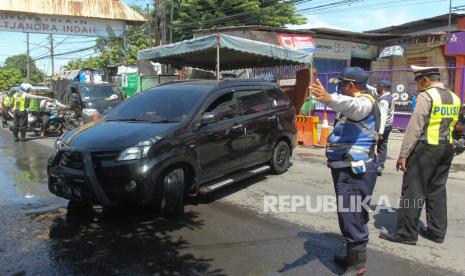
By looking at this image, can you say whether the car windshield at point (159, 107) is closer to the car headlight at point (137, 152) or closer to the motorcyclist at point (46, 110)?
the car headlight at point (137, 152)

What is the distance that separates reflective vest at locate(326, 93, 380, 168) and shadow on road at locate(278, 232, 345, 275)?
1003 mm

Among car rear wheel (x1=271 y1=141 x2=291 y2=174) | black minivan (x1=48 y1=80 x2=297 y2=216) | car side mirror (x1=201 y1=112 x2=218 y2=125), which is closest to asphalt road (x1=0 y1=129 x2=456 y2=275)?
black minivan (x1=48 y1=80 x2=297 y2=216)

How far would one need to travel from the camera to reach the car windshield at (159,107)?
5.85 metres

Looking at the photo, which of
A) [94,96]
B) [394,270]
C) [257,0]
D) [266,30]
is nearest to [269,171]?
[394,270]

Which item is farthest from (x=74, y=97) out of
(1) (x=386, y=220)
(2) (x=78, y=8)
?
(1) (x=386, y=220)

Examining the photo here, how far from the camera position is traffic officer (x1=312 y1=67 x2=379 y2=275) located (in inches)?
145

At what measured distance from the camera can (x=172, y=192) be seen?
17.2ft

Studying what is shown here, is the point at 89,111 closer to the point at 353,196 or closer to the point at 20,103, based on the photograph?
the point at 20,103

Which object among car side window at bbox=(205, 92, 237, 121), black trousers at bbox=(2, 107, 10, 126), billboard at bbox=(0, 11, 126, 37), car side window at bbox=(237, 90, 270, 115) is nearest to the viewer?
car side window at bbox=(205, 92, 237, 121)

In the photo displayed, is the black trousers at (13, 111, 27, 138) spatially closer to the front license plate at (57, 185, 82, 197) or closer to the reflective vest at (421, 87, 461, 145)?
the front license plate at (57, 185, 82, 197)

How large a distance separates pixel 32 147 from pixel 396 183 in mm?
9772

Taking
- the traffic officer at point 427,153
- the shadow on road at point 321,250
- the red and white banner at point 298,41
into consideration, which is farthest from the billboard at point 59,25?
the traffic officer at point 427,153

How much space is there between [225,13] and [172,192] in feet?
74.4

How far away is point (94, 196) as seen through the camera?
5.02 meters
